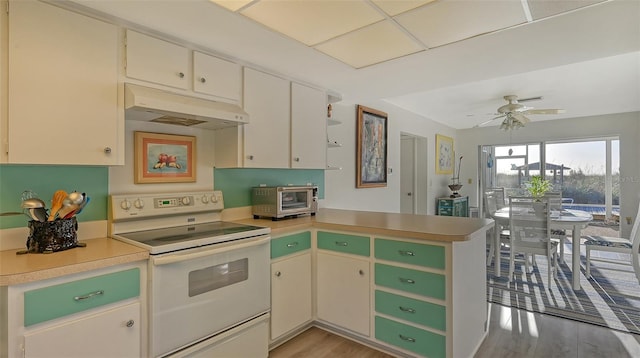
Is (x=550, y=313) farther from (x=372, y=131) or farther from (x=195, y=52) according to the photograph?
(x=195, y=52)

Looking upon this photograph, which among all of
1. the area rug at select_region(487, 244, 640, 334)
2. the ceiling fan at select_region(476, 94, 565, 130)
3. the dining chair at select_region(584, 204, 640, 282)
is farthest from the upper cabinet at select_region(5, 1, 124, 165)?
the dining chair at select_region(584, 204, 640, 282)

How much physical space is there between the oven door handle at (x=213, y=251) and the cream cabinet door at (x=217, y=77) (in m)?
1.02

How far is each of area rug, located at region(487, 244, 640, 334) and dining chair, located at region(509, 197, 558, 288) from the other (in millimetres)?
165

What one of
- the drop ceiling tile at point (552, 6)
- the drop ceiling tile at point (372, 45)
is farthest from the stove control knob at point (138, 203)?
the drop ceiling tile at point (552, 6)

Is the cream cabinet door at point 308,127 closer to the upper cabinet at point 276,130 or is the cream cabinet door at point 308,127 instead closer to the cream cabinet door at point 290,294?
the upper cabinet at point 276,130

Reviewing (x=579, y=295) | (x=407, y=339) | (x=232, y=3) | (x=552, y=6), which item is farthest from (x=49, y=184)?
(x=579, y=295)

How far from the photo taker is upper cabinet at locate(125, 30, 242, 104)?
1.81 meters

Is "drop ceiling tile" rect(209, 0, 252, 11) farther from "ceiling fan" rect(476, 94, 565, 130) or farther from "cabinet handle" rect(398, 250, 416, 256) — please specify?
"ceiling fan" rect(476, 94, 565, 130)

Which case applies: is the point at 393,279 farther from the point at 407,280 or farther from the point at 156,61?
the point at 156,61

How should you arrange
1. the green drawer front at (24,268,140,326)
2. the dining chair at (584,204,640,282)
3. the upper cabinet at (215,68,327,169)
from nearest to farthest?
the green drawer front at (24,268,140,326) < the upper cabinet at (215,68,327,169) < the dining chair at (584,204,640,282)

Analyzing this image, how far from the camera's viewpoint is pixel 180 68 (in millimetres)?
2002

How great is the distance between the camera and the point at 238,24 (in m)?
1.86

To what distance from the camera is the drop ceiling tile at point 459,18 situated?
1.66 metres

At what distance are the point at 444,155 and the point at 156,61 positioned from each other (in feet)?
19.5
